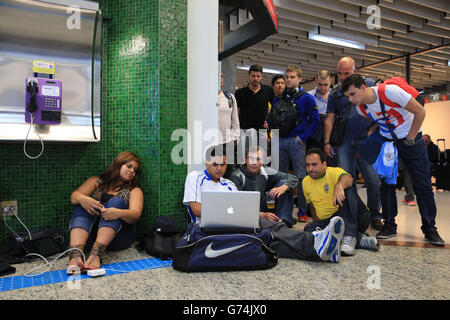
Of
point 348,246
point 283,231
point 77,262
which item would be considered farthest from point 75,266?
point 348,246

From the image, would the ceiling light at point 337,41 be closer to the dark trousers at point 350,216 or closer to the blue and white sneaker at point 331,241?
the dark trousers at point 350,216

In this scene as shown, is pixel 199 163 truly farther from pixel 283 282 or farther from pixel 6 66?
pixel 6 66

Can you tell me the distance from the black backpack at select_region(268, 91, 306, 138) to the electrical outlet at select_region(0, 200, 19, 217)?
2591mm

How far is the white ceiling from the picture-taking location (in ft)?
22.7

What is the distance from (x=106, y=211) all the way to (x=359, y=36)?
8306mm

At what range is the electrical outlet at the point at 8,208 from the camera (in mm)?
2701

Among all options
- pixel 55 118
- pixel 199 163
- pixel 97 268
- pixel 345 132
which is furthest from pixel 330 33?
pixel 97 268

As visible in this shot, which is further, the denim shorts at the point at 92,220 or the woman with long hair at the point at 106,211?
the denim shorts at the point at 92,220

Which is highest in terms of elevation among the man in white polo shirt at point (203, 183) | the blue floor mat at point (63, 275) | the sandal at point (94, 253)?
the man in white polo shirt at point (203, 183)

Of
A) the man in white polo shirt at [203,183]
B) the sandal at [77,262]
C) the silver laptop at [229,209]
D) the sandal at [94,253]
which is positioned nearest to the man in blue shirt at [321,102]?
the man in white polo shirt at [203,183]

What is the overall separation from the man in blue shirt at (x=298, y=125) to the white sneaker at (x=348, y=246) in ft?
3.81

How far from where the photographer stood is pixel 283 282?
210cm

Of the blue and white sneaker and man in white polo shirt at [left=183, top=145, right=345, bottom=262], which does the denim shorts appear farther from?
the blue and white sneaker

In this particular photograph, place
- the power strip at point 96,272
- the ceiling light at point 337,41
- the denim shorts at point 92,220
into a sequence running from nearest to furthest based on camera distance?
the power strip at point 96,272 → the denim shorts at point 92,220 → the ceiling light at point 337,41
